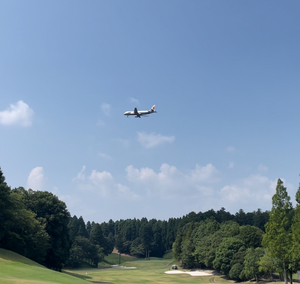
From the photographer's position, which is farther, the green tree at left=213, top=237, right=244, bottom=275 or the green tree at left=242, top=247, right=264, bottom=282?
the green tree at left=213, top=237, right=244, bottom=275

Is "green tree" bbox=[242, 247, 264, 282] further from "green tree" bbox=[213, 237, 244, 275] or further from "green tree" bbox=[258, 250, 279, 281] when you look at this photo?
"green tree" bbox=[213, 237, 244, 275]

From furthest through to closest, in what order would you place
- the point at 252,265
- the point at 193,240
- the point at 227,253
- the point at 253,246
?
the point at 193,240, the point at 253,246, the point at 227,253, the point at 252,265

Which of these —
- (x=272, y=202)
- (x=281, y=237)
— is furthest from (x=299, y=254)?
(x=272, y=202)

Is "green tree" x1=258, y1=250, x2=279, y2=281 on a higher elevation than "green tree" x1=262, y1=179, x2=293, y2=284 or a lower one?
lower

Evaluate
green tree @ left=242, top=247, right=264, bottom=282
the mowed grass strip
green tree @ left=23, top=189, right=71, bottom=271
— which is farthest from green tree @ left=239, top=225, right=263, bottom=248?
green tree @ left=23, top=189, right=71, bottom=271

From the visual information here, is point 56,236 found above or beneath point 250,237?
beneath

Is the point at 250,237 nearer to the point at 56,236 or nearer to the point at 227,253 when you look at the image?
the point at 227,253

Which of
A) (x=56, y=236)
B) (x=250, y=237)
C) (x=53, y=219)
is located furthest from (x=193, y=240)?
(x=53, y=219)

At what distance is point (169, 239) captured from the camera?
16938 centimetres

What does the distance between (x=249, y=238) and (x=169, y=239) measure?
10152 cm

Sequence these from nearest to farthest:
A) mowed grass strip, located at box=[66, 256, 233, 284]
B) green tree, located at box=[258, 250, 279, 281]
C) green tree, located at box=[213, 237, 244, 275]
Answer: green tree, located at box=[258, 250, 279, 281], mowed grass strip, located at box=[66, 256, 233, 284], green tree, located at box=[213, 237, 244, 275]

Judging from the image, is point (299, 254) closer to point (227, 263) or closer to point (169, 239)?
point (227, 263)

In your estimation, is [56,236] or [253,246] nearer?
[56,236]

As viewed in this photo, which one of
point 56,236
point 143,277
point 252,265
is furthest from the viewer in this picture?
point 143,277
